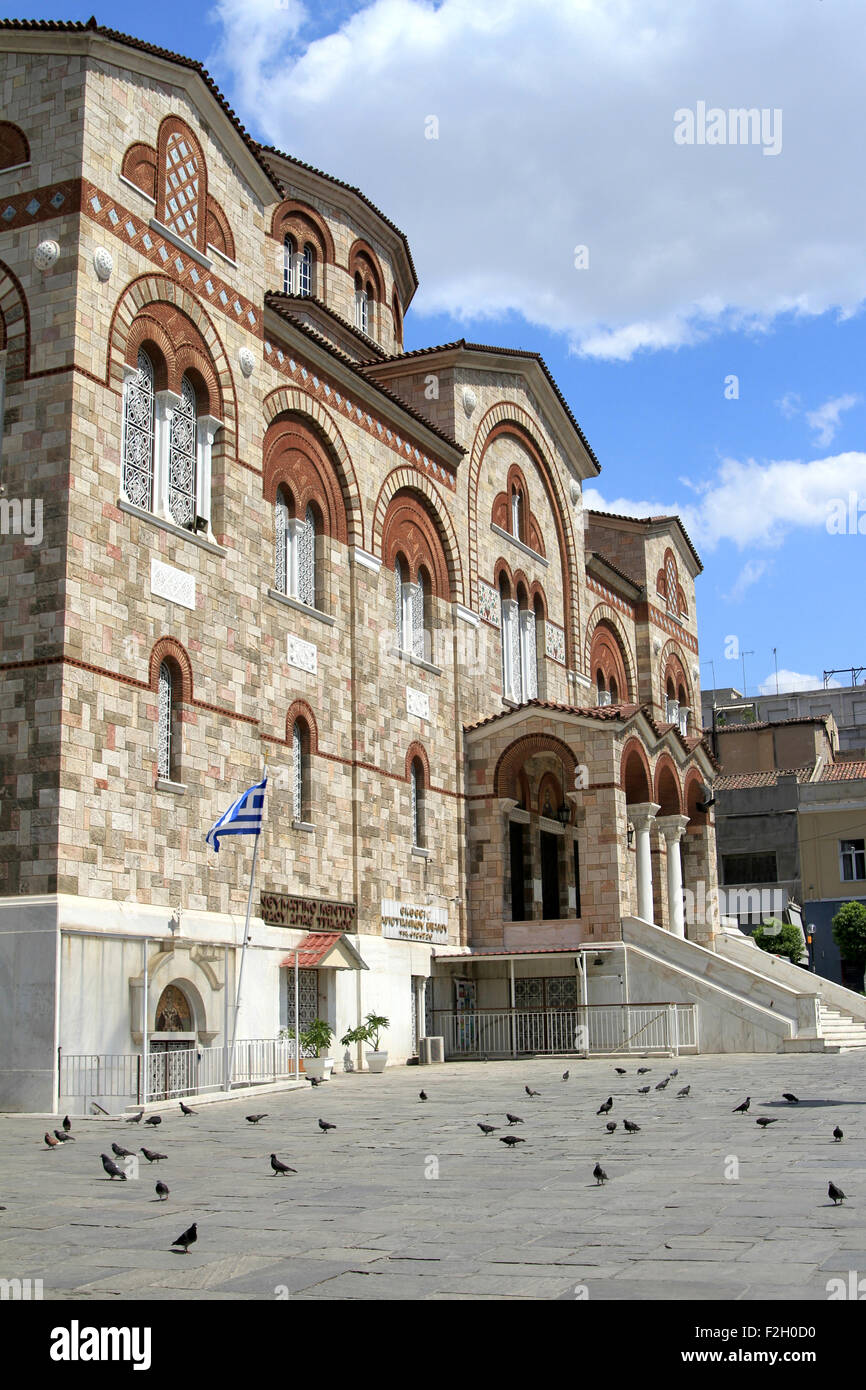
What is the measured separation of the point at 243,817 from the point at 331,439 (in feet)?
30.2

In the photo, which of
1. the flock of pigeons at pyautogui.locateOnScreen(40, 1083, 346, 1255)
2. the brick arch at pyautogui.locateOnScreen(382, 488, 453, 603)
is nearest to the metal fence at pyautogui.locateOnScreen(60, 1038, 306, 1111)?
the flock of pigeons at pyautogui.locateOnScreen(40, 1083, 346, 1255)

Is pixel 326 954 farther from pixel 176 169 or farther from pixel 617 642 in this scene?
pixel 617 642

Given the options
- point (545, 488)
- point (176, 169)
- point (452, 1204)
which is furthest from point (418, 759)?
point (452, 1204)

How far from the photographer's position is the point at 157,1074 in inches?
758

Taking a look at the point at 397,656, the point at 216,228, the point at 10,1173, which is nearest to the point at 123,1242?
the point at 10,1173

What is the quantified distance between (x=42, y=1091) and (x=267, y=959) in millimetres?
5534

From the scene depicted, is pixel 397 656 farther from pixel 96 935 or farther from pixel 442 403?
pixel 96 935

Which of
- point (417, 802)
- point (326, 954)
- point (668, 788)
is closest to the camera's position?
point (326, 954)

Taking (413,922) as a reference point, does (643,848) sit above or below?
above

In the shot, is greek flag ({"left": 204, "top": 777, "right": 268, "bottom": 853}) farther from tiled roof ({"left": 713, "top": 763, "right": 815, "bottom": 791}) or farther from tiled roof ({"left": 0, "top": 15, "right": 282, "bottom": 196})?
tiled roof ({"left": 713, "top": 763, "right": 815, "bottom": 791})

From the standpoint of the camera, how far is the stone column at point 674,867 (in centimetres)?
3522

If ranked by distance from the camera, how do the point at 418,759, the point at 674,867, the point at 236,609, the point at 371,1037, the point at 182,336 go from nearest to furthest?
the point at 182,336
the point at 236,609
the point at 371,1037
the point at 418,759
the point at 674,867

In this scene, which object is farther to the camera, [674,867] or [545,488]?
[545,488]

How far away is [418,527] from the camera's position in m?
30.9
